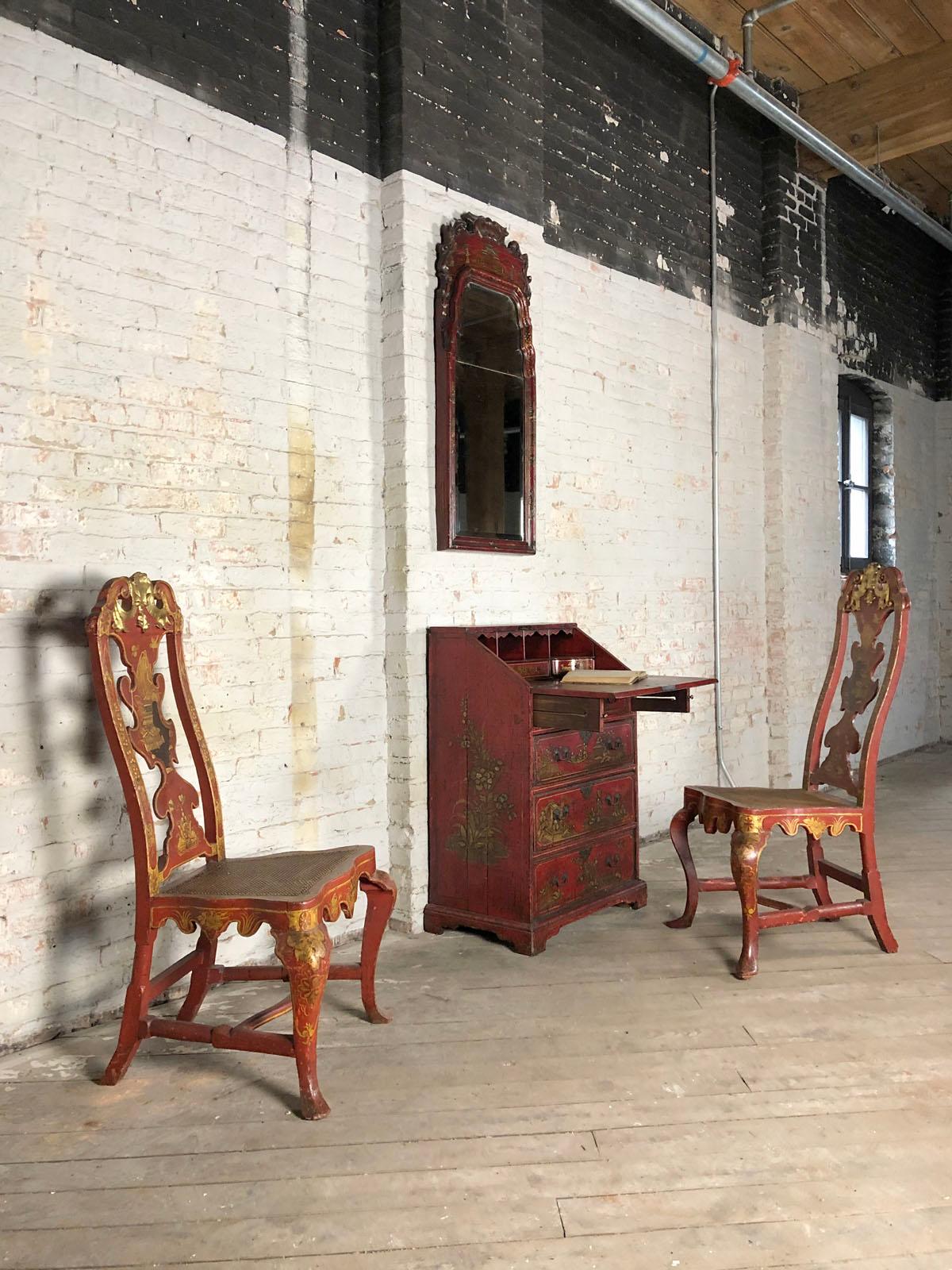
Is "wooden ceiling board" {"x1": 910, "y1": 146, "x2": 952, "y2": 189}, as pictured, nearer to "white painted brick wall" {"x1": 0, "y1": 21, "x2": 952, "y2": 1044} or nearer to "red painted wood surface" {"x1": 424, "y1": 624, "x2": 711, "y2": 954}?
"white painted brick wall" {"x1": 0, "y1": 21, "x2": 952, "y2": 1044}

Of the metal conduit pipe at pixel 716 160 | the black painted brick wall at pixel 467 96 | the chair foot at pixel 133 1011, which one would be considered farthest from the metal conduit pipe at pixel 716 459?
the chair foot at pixel 133 1011

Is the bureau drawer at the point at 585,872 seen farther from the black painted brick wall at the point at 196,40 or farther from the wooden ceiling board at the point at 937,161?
the wooden ceiling board at the point at 937,161

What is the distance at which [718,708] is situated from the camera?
216 inches

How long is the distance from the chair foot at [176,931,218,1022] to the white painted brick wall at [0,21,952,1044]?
30 cm

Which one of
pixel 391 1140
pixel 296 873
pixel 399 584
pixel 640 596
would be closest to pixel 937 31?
pixel 640 596

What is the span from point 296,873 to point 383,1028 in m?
0.63

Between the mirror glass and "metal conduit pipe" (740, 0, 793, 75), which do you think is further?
"metal conduit pipe" (740, 0, 793, 75)

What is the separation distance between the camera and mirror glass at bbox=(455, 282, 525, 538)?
12.5 feet

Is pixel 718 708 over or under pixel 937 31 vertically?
under

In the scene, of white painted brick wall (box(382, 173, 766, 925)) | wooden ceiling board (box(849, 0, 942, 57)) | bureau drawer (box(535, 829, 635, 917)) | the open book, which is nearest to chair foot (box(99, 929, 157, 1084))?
white painted brick wall (box(382, 173, 766, 925))

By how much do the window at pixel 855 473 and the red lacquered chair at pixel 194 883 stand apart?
5413 millimetres

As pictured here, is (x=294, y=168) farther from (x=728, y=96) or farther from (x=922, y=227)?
(x=922, y=227)

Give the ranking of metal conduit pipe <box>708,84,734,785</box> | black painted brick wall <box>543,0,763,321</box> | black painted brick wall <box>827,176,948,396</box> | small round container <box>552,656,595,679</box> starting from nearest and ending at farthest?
small round container <box>552,656,595,679</box>
black painted brick wall <box>543,0,763,321</box>
metal conduit pipe <box>708,84,734,785</box>
black painted brick wall <box>827,176,948,396</box>

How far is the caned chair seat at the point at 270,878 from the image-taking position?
2379mm
